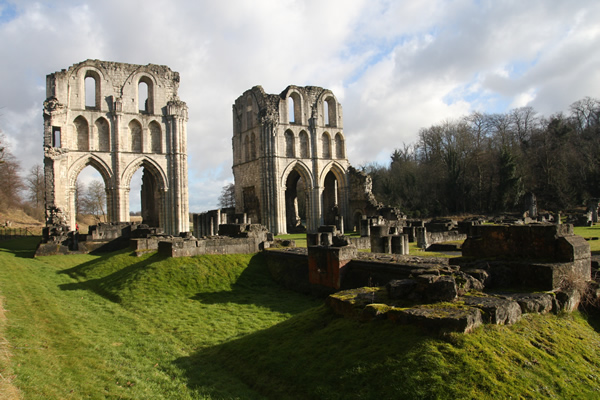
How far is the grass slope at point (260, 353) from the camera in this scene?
4141 mm

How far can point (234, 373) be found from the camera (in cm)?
596

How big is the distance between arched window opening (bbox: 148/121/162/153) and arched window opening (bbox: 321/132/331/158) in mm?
14307

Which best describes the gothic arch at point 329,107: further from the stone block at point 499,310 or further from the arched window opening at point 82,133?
the stone block at point 499,310

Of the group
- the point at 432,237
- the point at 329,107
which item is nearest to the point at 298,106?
the point at 329,107

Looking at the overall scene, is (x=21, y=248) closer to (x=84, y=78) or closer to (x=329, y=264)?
(x=84, y=78)

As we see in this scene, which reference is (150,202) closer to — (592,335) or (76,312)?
(76,312)

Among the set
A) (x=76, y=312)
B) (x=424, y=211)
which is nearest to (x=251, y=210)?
(x=424, y=211)

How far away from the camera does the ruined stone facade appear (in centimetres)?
2823

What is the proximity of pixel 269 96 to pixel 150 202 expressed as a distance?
13.6 metres

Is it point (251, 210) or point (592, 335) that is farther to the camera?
point (251, 210)

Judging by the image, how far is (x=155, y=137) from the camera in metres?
32.1

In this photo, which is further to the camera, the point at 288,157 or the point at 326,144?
the point at 326,144

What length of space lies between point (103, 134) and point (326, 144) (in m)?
18.6

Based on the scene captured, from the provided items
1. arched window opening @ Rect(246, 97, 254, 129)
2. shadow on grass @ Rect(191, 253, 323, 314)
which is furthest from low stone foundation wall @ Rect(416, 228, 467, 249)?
arched window opening @ Rect(246, 97, 254, 129)
